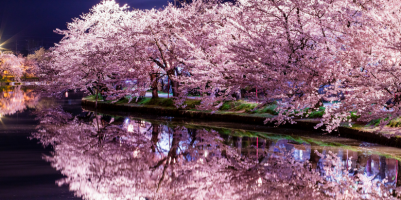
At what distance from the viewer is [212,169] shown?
878cm

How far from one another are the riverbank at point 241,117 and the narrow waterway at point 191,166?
1.66 feet

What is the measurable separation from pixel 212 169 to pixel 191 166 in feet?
1.75

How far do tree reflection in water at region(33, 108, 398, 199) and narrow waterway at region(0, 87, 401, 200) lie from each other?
17 mm

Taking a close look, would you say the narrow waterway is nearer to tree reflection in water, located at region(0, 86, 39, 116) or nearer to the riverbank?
the riverbank

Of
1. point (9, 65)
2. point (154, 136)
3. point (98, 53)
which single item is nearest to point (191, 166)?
point (154, 136)

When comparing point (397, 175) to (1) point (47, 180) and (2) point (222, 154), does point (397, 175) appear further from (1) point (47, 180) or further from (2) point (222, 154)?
(1) point (47, 180)

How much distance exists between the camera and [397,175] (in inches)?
325

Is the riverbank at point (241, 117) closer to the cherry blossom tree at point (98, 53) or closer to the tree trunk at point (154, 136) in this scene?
the cherry blossom tree at point (98, 53)

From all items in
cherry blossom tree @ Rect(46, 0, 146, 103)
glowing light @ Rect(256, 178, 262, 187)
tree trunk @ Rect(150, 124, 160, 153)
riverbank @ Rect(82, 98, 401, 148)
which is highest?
cherry blossom tree @ Rect(46, 0, 146, 103)

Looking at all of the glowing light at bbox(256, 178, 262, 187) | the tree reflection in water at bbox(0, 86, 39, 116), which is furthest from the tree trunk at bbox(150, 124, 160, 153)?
the tree reflection in water at bbox(0, 86, 39, 116)

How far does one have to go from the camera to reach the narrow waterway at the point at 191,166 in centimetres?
696

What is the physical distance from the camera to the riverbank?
12.6 m

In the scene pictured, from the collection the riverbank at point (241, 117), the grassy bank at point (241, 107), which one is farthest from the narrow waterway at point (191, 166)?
the grassy bank at point (241, 107)

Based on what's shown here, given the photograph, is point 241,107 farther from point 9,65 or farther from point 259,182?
point 9,65
